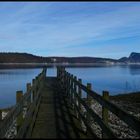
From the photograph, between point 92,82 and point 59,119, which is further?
Result: point 92,82

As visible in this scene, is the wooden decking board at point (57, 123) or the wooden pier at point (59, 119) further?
the wooden decking board at point (57, 123)

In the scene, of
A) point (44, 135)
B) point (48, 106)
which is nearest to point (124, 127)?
point (48, 106)

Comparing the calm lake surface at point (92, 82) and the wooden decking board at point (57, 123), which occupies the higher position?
the wooden decking board at point (57, 123)

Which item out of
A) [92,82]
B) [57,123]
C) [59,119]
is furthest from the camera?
[92,82]

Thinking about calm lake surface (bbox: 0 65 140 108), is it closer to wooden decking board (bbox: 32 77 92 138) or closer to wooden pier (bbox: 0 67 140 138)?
wooden decking board (bbox: 32 77 92 138)

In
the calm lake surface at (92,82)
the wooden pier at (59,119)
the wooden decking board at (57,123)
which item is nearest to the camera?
the wooden pier at (59,119)

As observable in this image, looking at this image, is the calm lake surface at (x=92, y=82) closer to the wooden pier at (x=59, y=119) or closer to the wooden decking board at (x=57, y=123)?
the wooden decking board at (x=57, y=123)

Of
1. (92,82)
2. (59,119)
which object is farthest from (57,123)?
(92,82)

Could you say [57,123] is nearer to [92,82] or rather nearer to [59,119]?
[59,119]

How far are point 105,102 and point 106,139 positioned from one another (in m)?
0.67

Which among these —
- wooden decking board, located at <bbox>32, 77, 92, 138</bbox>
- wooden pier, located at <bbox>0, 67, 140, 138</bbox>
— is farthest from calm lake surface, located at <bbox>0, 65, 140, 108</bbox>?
wooden pier, located at <bbox>0, 67, 140, 138</bbox>

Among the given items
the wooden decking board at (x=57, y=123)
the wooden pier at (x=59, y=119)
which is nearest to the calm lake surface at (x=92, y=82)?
the wooden decking board at (x=57, y=123)

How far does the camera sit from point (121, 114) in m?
4.61

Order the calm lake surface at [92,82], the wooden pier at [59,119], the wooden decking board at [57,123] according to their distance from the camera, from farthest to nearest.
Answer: the calm lake surface at [92,82], the wooden decking board at [57,123], the wooden pier at [59,119]
